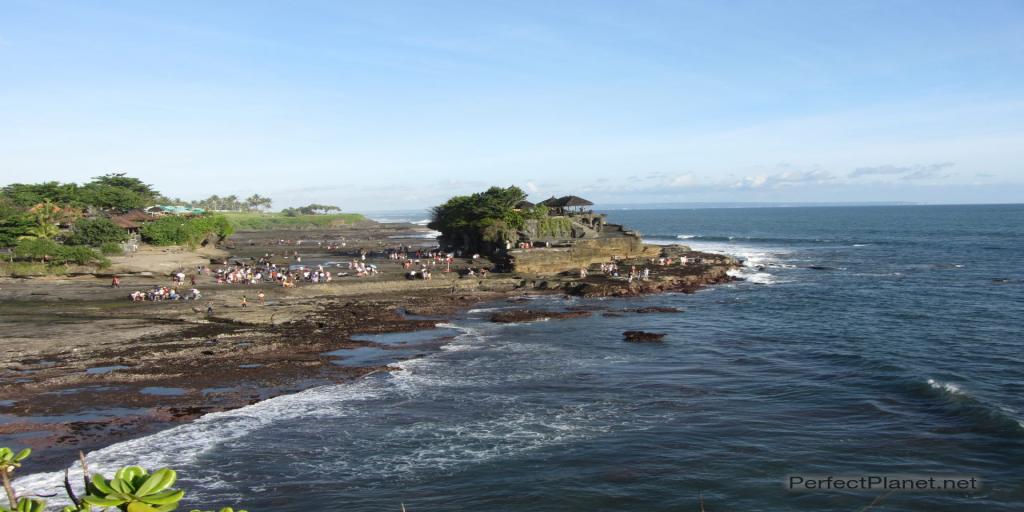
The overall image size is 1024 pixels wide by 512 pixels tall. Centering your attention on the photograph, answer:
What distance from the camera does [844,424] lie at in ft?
57.7

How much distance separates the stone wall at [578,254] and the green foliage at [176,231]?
36.4 m

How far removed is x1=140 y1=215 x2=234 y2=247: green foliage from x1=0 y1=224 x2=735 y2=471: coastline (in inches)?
905

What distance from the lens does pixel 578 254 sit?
5606 centimetres

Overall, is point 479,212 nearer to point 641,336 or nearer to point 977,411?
point 641,336

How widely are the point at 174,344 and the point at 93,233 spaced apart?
→ 3293 cm

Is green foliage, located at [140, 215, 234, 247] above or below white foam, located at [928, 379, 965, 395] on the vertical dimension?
above

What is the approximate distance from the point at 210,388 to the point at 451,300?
807 inches

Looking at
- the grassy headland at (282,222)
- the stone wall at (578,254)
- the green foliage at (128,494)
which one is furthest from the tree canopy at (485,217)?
the grassy headland at (282,222)

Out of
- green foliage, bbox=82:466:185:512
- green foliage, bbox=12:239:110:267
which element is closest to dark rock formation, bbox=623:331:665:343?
green foliage, bbox=82:466:185:512

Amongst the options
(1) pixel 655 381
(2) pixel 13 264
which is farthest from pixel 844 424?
(2) pixel 13 264

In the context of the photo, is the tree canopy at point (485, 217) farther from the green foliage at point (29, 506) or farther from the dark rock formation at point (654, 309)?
the green foliage at point (29, 506)

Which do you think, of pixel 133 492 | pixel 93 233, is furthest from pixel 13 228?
pixel 133 492

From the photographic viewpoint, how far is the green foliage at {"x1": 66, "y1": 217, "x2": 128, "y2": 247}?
51.7m

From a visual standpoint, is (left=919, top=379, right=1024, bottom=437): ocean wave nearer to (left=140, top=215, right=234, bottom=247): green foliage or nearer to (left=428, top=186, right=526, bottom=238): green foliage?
(left=428, top=186, right=526, bottom=238): green foliage
